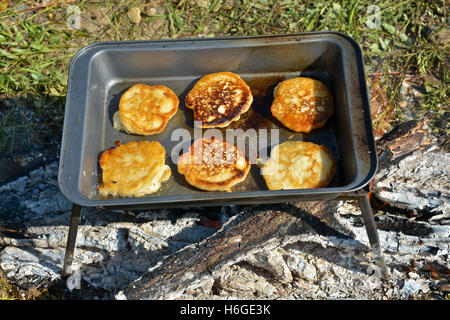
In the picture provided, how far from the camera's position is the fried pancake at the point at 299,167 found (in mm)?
3267

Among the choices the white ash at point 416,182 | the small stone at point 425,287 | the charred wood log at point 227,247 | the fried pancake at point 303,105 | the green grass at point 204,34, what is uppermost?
the green grass at point 204,34

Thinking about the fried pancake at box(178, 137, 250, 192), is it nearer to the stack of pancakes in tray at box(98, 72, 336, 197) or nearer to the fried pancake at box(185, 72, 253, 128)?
the stack of pancakes in tray at box(98, 72, 336, 197)

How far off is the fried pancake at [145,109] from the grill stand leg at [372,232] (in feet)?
6.32

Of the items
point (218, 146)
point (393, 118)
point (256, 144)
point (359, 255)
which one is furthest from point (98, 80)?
point (393, 118)

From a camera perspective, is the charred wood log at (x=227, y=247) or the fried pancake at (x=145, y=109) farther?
the fried pancake at (x=145, y=109)

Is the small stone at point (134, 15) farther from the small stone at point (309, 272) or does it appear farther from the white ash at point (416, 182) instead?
the small stone at point (309, 272)

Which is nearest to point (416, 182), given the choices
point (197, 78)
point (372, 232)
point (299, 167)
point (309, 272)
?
point (372, 232)

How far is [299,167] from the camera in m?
3.33

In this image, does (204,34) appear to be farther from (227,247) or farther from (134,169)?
(227,247)

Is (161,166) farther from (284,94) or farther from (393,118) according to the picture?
(393,118)

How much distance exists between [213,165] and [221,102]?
660mm

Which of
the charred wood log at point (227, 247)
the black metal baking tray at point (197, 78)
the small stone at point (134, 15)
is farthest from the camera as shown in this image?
the small stone at point (134, 15)

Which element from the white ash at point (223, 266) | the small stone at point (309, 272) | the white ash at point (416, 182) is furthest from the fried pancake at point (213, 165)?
the white ash at point (416, 182)

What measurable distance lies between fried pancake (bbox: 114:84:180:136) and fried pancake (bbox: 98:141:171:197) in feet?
0.63
